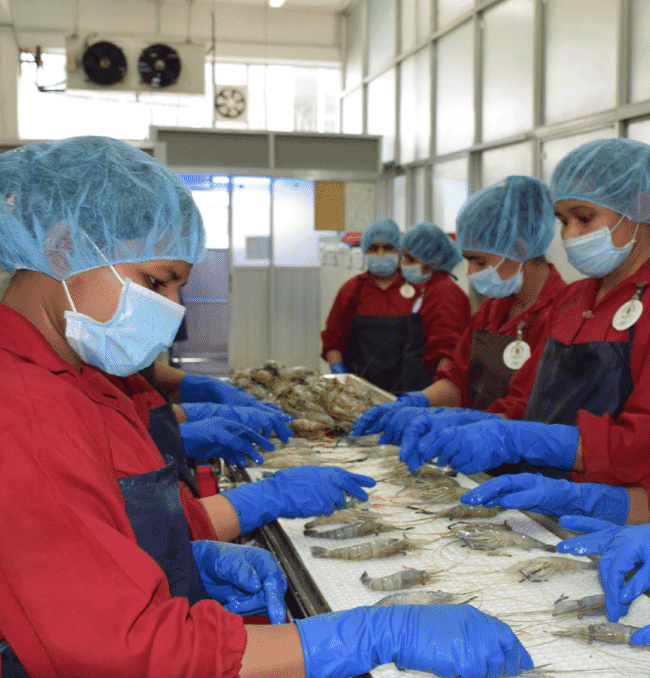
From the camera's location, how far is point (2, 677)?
1090mm

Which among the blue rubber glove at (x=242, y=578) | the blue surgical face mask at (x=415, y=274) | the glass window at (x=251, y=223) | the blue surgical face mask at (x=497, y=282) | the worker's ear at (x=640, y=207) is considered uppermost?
the glass window at (x=251, y=223)

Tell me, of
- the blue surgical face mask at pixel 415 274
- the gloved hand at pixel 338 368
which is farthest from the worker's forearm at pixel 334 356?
the blue surgical face mask at pixel 415 274

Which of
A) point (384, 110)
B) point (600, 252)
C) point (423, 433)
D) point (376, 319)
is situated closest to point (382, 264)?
point (376, 319)

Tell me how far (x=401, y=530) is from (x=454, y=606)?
59 centimetres

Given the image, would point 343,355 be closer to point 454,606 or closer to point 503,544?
point 503,544

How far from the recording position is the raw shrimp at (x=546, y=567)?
157 centimetres

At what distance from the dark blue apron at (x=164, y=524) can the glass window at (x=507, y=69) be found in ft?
17.8

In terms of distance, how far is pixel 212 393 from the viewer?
338cm

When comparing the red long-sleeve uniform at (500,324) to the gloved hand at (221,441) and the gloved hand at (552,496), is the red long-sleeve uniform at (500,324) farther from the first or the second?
the gloved hand at (221,441)

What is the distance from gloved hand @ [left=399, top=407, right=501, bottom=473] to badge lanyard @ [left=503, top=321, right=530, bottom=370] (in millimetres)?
318

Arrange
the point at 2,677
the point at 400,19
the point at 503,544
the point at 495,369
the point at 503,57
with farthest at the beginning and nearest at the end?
1. the point at 400,19
2. the point at 503,57
3. the point at 495,369
4. the point at 503,544
5. the point at 2,677

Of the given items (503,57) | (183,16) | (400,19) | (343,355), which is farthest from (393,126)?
(343,355)

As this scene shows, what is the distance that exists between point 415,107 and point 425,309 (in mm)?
5042

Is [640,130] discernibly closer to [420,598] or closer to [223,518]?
[223,518]
